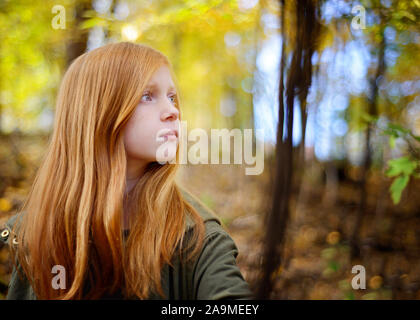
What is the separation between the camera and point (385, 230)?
3611 millimetres

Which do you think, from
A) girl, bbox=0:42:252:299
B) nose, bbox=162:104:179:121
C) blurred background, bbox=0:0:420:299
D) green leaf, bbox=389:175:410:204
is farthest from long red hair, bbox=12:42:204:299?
green leaf, bbox=389:175:410:204

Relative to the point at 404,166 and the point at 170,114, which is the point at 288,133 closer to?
the point at 404,166

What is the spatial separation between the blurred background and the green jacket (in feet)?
3.49

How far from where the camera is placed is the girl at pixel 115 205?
1.07m

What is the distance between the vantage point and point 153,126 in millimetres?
1094

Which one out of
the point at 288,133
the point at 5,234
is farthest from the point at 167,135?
the point at 288,133

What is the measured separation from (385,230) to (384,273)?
75 centimetres

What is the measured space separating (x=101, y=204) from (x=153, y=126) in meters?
0.33

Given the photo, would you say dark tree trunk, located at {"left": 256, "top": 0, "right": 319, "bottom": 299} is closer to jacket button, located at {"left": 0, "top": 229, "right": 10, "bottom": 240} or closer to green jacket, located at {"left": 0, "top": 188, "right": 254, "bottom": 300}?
green jacket, located at {"left": 0, "top": 188, "right": 254, "bottom": 300}

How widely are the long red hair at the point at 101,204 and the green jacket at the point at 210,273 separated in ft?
0.12

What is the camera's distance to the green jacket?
0.93 metres

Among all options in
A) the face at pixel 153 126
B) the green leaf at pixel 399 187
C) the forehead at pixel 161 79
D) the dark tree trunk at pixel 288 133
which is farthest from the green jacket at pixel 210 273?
the green leaf at pixel 399 187

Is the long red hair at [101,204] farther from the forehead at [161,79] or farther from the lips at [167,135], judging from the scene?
the lips at [167,135]
